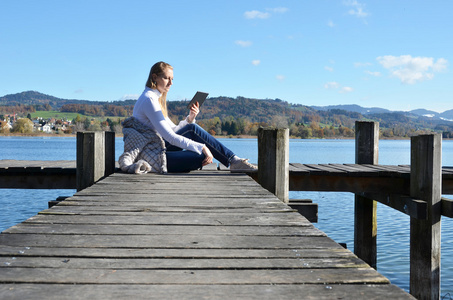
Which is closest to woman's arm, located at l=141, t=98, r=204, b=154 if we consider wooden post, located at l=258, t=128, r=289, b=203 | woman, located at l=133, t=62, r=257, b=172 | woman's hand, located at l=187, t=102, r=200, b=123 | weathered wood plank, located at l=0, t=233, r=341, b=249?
woman, located at l=133, t=62, r=257, b=172

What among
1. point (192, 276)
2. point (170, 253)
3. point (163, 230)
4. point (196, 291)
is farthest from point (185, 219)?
point (196, 291)

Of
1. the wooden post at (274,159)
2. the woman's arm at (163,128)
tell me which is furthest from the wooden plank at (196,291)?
the woman's arm at (163,128)

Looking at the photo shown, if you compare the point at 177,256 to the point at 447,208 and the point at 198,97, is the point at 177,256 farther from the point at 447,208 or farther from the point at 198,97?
the point at 447,208

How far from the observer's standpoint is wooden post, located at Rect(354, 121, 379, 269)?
25.6 ft

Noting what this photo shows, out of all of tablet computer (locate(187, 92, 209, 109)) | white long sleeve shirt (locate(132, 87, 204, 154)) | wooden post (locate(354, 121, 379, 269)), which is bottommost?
wooden post (locate(354, 121, 379, 269))

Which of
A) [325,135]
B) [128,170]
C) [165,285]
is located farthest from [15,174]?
[325,135]

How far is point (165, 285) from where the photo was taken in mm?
1849

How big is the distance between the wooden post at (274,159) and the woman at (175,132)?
0.71 m

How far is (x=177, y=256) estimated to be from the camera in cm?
225

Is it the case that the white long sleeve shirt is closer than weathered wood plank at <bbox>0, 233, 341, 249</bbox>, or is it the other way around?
weathered wood plank at <bbox>0, 233, 341, 249</bbox>

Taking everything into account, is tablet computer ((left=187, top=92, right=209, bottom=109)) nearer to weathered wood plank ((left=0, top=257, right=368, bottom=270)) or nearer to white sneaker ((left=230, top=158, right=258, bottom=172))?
white sneaker ((left=230, top=158, right=258, bottom=172))

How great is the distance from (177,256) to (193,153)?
3.77 m

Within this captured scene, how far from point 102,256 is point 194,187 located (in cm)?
255

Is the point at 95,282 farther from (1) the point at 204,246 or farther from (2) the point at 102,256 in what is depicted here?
(1) the point at 204,246
